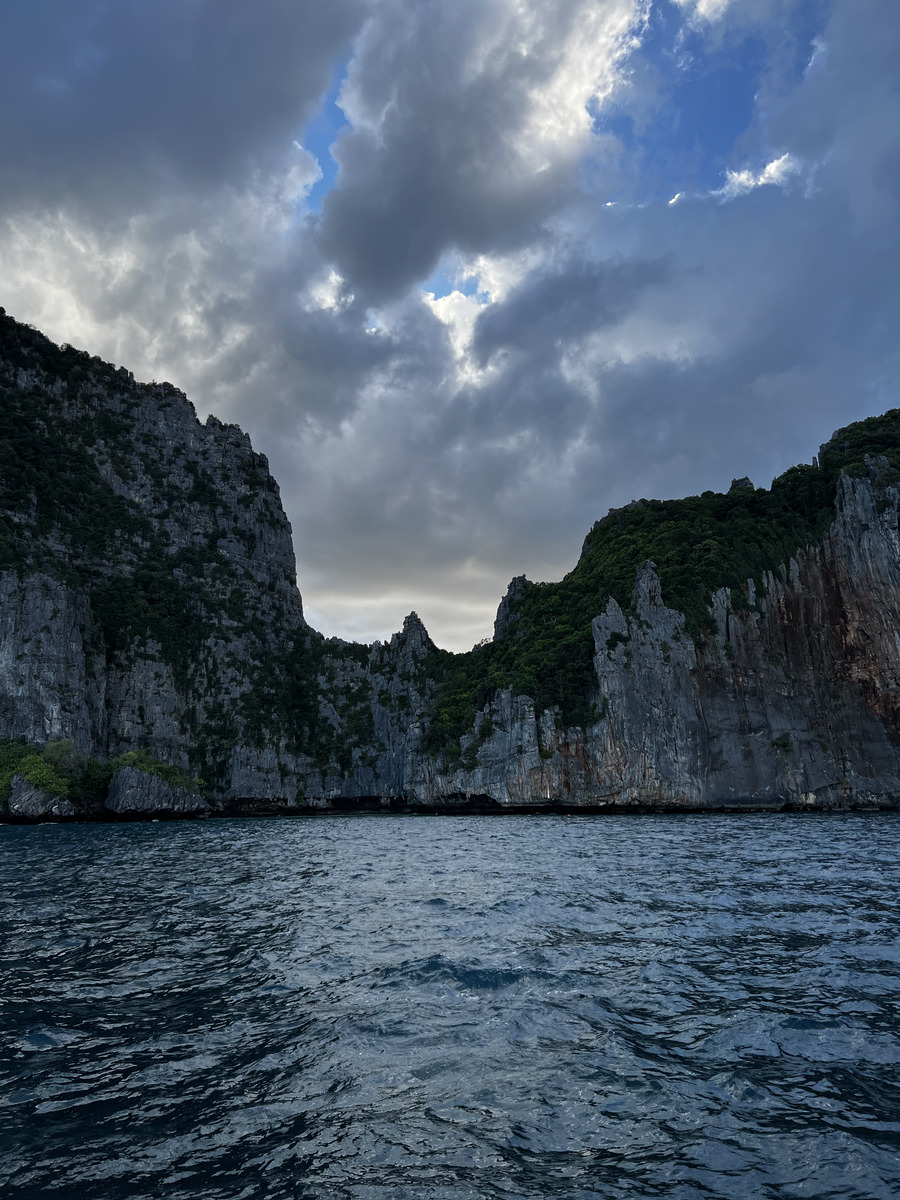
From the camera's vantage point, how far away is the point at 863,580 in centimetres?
10262

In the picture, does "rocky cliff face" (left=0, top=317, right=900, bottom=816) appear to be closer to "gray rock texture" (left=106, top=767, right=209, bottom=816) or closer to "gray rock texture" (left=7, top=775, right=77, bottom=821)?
"gray rock texture" (left=106, top=767, right=209, bottom=816)

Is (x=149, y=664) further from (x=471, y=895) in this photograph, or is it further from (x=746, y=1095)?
(x=746, y=1095)

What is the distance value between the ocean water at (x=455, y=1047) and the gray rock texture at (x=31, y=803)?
82.6 metres

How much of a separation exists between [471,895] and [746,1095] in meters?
16.6

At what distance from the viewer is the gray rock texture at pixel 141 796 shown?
336 feet

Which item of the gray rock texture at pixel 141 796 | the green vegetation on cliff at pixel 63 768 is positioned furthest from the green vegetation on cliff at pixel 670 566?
the green vegetation on cliff at pixel 63 768

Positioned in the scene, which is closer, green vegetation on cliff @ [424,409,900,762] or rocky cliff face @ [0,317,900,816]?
rocky cliff face @ [0,317,900,816]

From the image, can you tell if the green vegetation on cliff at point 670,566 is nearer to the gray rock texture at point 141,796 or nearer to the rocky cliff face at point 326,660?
the rocky cliff face at point 326,660

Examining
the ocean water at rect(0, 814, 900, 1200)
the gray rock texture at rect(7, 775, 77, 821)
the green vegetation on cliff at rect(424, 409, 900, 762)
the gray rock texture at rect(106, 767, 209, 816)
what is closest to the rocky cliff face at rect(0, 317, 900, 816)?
the gray rock texture at rect(106, 767, 209, 816)

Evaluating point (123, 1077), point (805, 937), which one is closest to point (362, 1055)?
point (123, 1077)

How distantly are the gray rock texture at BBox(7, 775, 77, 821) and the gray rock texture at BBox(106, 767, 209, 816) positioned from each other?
30.2 ft

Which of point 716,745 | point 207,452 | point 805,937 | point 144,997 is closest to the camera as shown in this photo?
point 144,997

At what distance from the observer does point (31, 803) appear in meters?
90.8

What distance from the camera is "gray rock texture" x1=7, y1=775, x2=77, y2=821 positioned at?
89938mm
